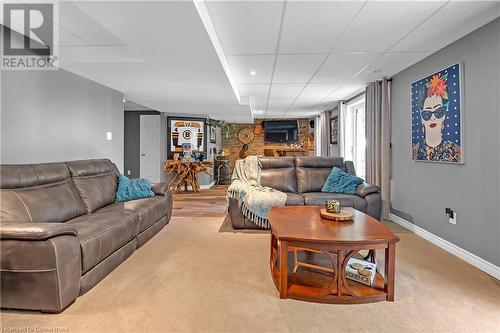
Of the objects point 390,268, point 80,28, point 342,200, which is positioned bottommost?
point 390,268

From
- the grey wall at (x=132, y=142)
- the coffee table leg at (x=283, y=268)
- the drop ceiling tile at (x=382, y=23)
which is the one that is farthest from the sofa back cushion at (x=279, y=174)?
the grey wall at (x=132, y=142)

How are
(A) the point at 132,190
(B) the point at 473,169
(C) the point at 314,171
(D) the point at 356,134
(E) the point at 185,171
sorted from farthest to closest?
(E) the point at 185,171 < (D) the point at 356,134 < (C) the point at 314,171 < (A) the point at 132,190 < (B) the point at 473,169

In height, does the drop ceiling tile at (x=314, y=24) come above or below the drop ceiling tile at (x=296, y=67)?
→ below

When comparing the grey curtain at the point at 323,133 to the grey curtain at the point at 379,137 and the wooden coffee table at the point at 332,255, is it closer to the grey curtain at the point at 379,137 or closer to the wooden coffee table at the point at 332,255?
the grey curtain at the point at 379,137

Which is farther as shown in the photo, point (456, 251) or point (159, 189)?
point (159, 189)

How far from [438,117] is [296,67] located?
1.86 metres

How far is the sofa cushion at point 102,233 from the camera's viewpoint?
2.11 meters

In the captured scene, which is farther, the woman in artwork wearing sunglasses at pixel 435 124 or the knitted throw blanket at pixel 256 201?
the knitted throw blanket at pixel 256 201

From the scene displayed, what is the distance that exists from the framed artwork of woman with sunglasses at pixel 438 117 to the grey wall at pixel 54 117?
14.7 feet

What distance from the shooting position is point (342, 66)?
12.7 feet

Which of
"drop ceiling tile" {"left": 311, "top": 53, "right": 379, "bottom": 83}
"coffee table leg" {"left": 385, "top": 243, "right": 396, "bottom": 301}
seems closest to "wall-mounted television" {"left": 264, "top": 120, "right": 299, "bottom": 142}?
"drop ceiling tile" {"left": 311, "top": 53, "right": 379, "bottom": 83}

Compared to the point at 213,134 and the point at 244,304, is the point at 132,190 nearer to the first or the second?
the point at 244,304

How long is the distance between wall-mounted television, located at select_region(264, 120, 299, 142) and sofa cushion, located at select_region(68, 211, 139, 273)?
24.5 feet

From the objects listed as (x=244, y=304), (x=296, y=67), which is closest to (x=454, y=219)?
(x=244, y=304)
